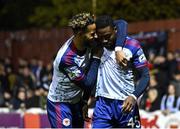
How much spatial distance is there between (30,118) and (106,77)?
6.30 metres

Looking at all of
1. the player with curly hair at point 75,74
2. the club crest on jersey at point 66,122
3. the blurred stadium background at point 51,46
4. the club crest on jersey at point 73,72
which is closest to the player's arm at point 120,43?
the player with curly hair at point 75,74

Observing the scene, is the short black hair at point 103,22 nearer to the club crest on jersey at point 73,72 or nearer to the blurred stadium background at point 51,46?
the club crest on jersey at point 73,72

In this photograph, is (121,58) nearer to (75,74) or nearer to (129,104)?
(129,104)

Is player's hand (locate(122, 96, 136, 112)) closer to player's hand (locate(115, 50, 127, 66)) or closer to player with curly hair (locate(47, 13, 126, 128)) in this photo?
player's hand (locate(115, 50, 127, 66))

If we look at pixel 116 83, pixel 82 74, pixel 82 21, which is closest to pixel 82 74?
pixel 82 74

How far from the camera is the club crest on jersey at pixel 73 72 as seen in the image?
9.13 metres

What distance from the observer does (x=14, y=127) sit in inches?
608

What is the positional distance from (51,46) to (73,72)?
59.8 ft

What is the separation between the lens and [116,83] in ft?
29.2

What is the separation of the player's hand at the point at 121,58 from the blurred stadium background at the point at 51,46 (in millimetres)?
→ 5329

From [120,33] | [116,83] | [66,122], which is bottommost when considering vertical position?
[66,122]

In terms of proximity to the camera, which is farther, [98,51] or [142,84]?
[98,51]

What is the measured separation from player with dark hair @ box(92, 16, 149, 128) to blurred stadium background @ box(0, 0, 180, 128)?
500cm

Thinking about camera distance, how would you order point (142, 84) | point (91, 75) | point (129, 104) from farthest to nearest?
point (91, 75) < point (142, 84) < point (129, 104)
